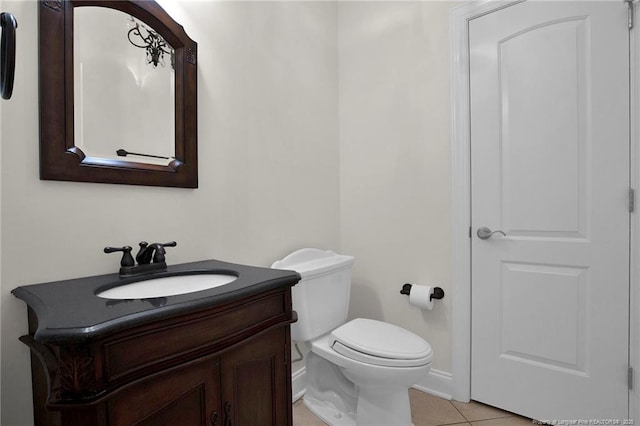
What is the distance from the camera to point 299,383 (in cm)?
193

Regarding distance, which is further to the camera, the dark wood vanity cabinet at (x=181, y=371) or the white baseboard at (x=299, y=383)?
the white baseboard at (x=299, y=383)

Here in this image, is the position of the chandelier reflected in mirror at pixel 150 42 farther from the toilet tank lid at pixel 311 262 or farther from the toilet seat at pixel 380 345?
the toilet seat at pixel 380 345

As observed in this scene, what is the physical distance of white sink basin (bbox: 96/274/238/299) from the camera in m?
1.07

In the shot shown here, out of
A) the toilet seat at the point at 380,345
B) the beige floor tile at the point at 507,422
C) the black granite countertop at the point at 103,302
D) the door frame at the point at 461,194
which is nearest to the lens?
the black granite countertop at the point at 103,302

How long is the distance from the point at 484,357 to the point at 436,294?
0.40 meters

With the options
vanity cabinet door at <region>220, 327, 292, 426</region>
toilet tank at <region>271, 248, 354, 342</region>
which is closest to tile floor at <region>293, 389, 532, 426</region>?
toilet tank at <region>271, 248, 354, 342</region>

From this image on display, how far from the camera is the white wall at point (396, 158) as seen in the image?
1.94 metres

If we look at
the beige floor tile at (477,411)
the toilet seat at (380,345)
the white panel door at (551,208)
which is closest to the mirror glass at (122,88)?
the toilet seat at (380,345)

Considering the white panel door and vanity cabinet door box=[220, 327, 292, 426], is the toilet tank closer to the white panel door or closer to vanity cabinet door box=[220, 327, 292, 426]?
vanity cabinet door box=[220, 327, 292, 426]

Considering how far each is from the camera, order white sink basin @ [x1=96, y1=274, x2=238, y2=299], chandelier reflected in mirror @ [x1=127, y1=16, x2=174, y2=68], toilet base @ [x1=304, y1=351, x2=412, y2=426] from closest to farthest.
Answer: white sink basin @ [x1=96, y1=274, x2=238, y2=299], chandelier reflected in mirror @ [x1=127, y1=16, x2=174, y2=68], toilet base @ [x1=304, y1=351, x2=412, y2=426]

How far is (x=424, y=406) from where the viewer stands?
72.6 inches

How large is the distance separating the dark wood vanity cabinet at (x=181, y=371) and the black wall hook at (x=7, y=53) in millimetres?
569

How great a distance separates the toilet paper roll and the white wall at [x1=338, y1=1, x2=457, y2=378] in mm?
86

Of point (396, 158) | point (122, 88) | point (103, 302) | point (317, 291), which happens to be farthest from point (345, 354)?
point (122, 88)
